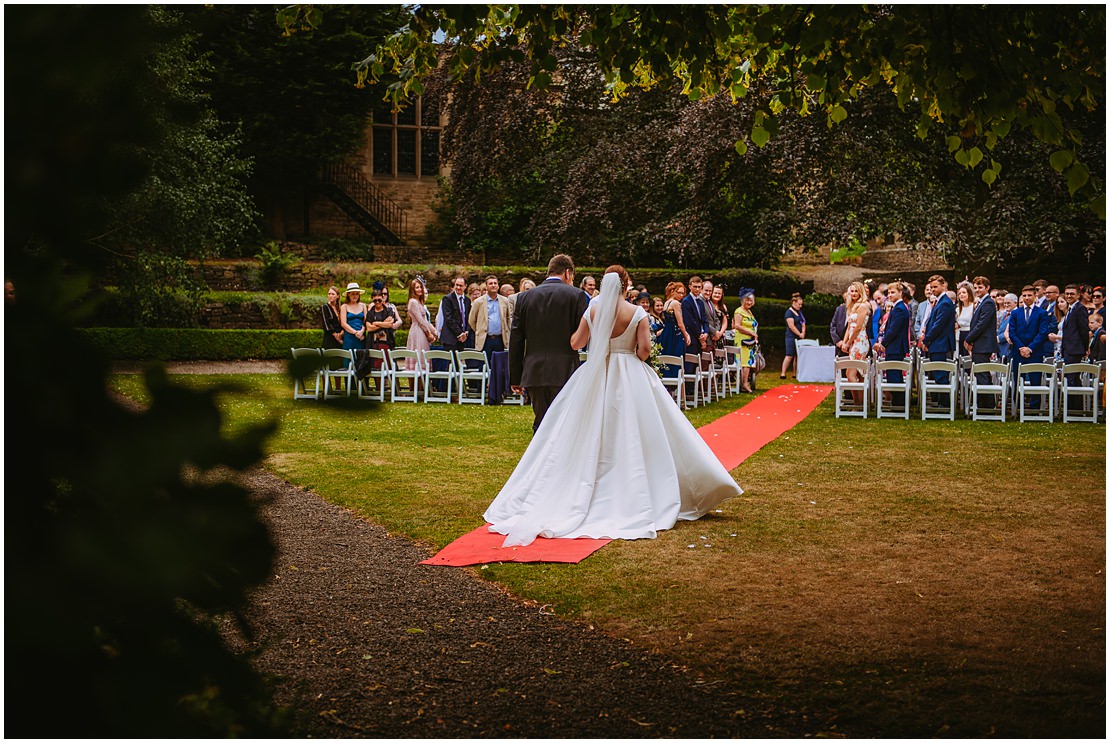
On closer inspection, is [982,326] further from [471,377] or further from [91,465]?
[91,465]

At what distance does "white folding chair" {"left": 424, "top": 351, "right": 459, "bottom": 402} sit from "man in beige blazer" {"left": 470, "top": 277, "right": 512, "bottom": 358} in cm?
62

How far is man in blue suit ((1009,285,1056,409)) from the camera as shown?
49.4ft

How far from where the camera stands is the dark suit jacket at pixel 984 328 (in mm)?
14602

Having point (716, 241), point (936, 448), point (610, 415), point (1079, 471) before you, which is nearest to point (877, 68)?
point (610, 415)

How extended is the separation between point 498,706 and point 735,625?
1.53 m

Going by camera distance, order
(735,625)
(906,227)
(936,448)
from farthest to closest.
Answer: (906,227) → (936,448) → (735,625)

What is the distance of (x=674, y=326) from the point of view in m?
15.8

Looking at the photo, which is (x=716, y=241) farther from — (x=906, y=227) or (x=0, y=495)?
(x=0, y=495)

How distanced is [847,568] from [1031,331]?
10637 millimetres

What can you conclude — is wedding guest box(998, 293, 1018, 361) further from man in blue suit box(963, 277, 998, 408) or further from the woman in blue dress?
the woman in blue dress

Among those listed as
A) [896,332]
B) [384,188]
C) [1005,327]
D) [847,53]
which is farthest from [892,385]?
[384,188]

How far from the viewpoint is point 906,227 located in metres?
22.2

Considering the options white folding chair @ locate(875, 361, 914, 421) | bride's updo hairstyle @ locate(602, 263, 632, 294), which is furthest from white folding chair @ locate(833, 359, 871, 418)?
bride's updo hairstyle @ locate(602, 263, 632, 294)

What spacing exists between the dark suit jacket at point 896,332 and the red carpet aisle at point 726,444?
5.04ft
